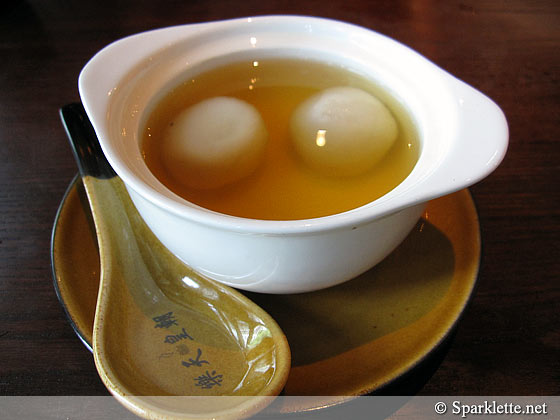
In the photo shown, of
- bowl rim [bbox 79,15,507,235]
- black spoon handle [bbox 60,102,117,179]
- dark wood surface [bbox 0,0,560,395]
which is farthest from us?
black spoon handle [bbox 60,102,117,179]

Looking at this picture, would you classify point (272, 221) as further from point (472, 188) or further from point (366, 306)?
point (472, 188)

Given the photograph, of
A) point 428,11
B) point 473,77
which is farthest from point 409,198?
point 428,11

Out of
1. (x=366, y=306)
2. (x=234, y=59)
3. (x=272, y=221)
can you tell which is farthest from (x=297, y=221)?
(x=234, y=59)

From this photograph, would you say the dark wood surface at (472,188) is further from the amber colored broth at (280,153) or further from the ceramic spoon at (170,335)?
the amber colored broth at (280,153)

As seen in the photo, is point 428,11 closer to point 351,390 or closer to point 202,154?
point 202,154

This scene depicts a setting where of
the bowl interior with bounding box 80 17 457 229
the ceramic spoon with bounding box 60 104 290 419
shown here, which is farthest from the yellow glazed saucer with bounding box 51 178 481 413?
the bowl interior with bounding box 80 17 457 229

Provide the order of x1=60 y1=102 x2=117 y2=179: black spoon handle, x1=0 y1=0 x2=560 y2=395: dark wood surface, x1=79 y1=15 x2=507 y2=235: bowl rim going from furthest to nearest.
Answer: x1=60 y1=102 x2=117 y2=179: black spoon handle < x1=0 y1=0 x2=560 y2=395: dark wood surface < x1=79 y1=15 x2=507 y2=235: bowl rim

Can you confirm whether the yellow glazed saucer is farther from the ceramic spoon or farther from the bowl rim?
the bowl rim
